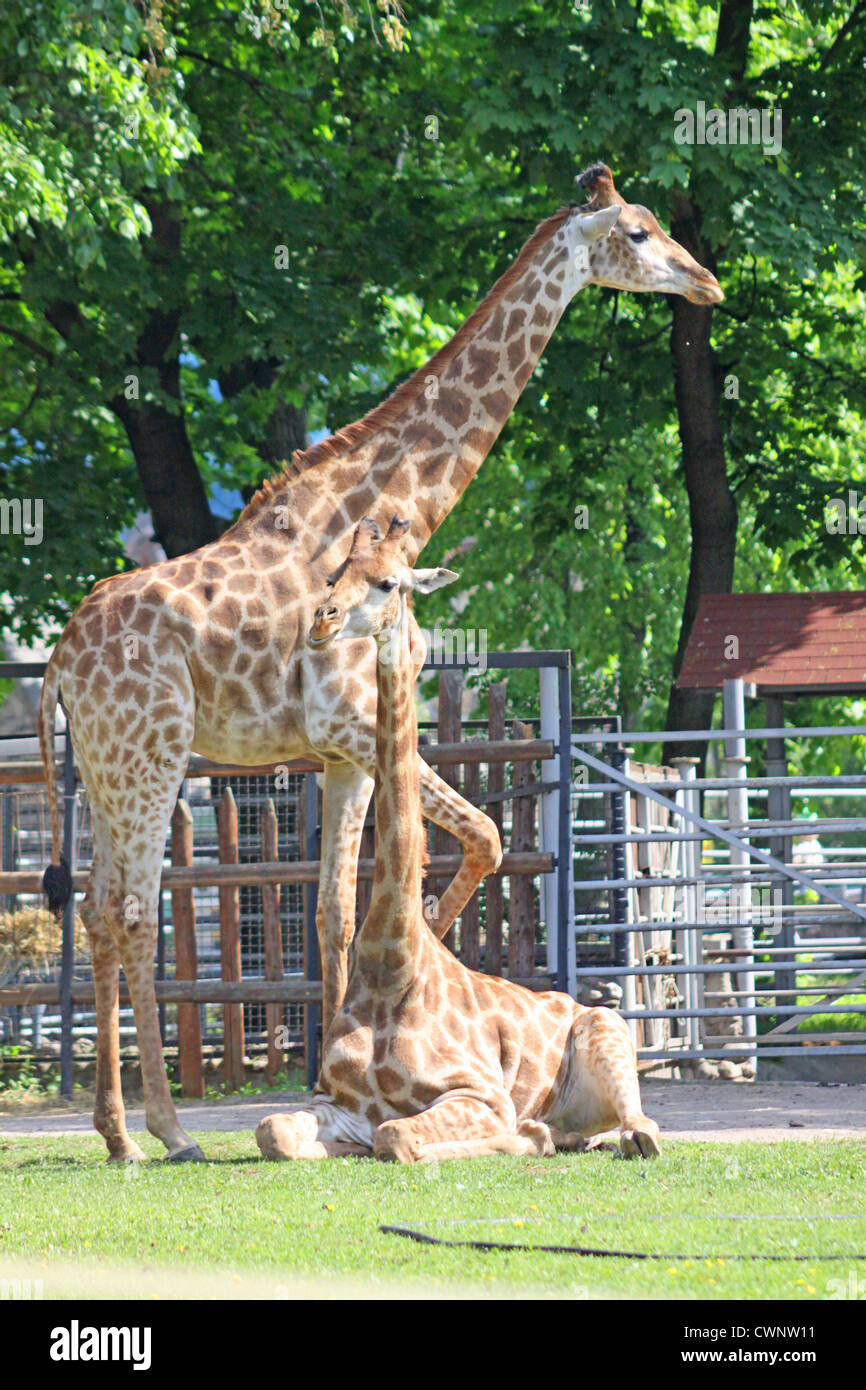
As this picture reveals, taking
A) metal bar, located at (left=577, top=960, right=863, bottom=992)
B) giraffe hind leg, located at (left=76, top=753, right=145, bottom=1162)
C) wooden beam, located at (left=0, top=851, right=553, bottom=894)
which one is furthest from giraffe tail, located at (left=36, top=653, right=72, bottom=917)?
metal bar, located at (left=577, top=960, right=863, bottom=992)

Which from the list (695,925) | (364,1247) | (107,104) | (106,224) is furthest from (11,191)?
(364,1247)

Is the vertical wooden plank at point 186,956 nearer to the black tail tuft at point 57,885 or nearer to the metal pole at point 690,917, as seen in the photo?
the black tail tuft at point 57,885

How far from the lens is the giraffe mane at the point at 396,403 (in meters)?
8.10

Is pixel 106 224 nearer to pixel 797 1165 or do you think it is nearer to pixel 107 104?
pixel 107 104

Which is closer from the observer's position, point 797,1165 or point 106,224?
point 797,1165

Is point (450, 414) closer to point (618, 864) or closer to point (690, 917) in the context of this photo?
point (618, 864)

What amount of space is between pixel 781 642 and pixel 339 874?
781 centimetres

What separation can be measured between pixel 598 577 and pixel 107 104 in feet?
43.7

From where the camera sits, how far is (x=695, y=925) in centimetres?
1151

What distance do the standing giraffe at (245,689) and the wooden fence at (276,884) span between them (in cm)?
270

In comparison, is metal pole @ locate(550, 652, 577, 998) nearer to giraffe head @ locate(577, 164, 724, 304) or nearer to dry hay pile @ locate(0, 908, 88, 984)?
giraffe head @ locate(577, 164, 724, 304)

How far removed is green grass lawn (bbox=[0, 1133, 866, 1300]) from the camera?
13.8 feet

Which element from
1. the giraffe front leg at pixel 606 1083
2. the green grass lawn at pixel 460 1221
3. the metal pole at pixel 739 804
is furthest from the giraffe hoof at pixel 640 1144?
the metal pole at pixel 739 804
